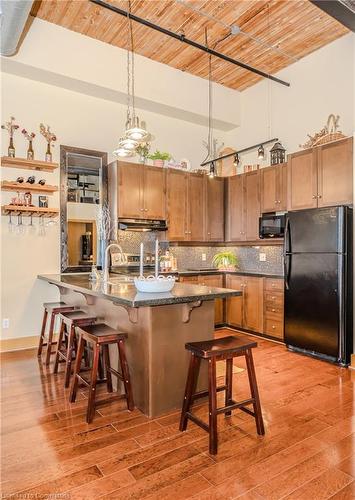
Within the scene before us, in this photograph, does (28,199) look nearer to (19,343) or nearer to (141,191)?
(141,191)

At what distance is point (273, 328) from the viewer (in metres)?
4.84

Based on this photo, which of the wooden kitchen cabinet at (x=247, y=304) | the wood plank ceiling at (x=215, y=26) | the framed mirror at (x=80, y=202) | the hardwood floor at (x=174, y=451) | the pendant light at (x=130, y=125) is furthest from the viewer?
the wooden kitchen cabinet at (x=247, y=304)

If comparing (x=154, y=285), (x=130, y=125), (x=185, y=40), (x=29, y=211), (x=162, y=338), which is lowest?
(x=162, y=338)

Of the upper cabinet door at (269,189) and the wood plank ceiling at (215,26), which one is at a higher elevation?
the wood plank ceiling at (215,26)

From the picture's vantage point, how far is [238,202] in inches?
225

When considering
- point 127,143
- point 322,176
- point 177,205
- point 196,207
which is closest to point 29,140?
point 127,143

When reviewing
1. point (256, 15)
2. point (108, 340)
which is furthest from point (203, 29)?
point (108, 340)

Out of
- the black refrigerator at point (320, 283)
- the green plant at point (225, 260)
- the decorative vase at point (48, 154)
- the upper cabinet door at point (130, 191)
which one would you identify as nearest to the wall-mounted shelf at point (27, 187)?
the decorative vase at point (48, 154)

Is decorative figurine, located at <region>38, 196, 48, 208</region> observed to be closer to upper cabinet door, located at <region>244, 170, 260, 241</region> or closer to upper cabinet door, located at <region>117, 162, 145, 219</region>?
upper cabinet door, located at <region>117, 162, 145, 219</region>

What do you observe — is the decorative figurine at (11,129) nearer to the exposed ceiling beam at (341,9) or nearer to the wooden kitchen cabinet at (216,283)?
the wooden kitchen cabinet at (216,283)

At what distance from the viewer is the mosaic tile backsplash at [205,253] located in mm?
5457

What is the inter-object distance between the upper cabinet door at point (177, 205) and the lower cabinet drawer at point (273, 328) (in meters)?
1.78

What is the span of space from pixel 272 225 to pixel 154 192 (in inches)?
70.3

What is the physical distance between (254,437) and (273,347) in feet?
7.73
